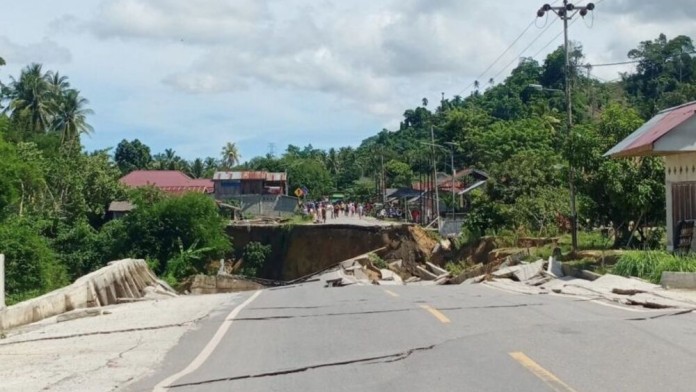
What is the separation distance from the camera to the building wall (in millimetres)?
26016

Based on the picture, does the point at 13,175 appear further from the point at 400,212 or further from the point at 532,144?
the point at 400,212

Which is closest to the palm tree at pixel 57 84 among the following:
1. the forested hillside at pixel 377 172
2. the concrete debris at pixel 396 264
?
the forested hillside at pixel 377 172

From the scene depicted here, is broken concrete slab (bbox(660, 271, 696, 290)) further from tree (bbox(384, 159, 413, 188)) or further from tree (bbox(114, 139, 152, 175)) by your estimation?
tree (bbox(114, 139, 152, 175))

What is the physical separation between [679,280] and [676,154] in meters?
7.52

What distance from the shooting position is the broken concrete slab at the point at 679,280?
64.9ft

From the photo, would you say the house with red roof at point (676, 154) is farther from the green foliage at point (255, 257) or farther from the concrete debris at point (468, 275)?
the green foliage at point (255, 257)

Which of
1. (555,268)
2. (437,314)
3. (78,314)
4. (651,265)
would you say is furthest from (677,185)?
(78,314)

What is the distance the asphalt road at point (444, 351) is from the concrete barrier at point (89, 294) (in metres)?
3.68

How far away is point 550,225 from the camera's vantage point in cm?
4556

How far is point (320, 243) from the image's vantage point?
68812mm

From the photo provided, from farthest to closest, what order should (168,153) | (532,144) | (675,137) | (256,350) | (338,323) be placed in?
(168,153), (532,144), (675,137), (338,323), (256,350)

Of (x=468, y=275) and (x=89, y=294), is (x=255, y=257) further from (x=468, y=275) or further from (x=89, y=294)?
(x=89, y=294)

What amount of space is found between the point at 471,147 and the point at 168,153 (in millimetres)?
64867

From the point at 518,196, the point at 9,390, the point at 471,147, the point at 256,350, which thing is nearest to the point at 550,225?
the point at 518,196
